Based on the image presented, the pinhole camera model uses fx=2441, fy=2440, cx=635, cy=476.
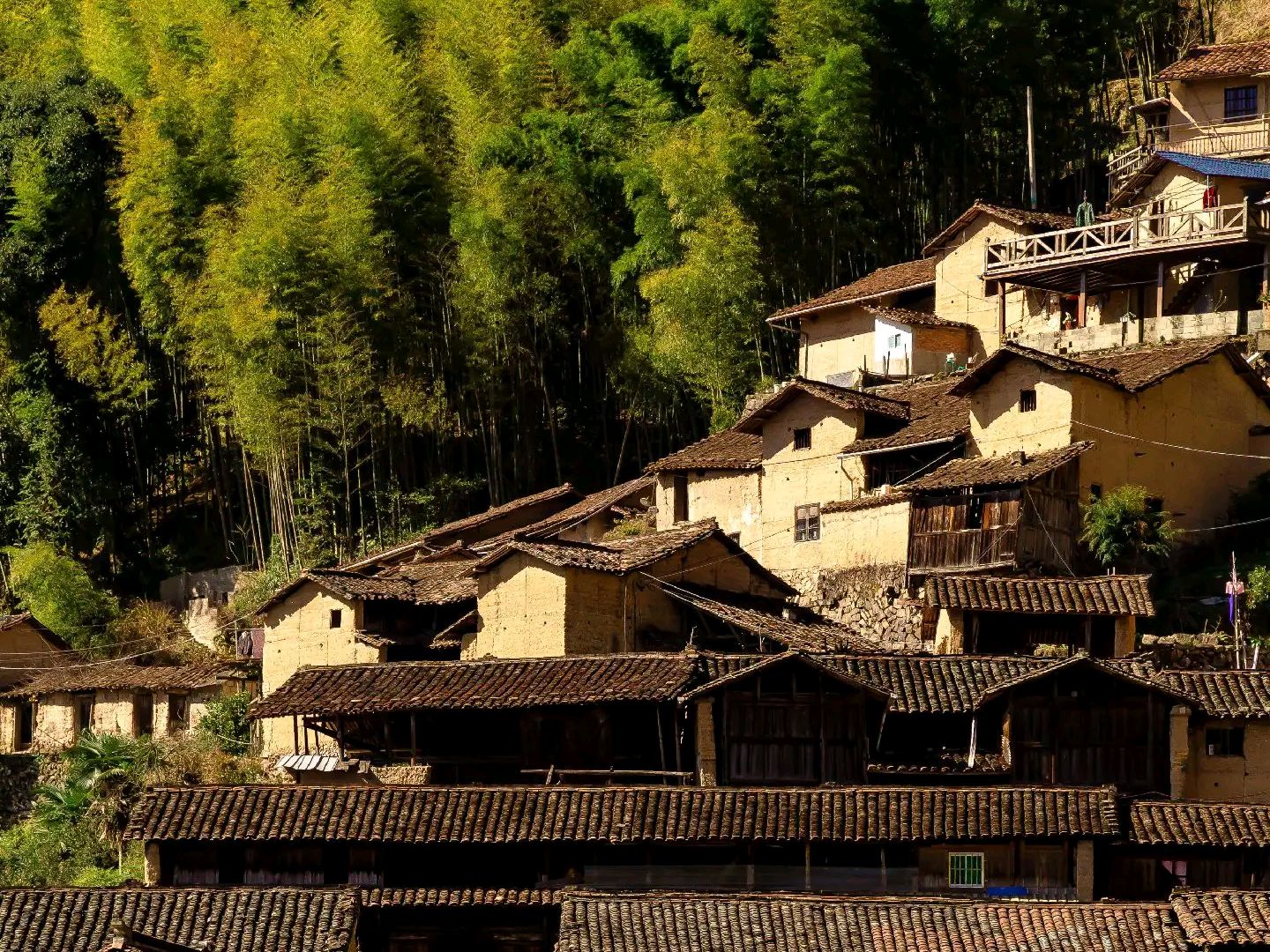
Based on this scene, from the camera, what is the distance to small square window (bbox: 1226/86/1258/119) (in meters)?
39.8

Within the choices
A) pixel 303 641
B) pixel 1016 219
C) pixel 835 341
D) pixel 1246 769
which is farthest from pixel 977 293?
pixel 1246 769

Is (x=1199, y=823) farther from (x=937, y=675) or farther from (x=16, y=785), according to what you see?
(x=16, y=785)

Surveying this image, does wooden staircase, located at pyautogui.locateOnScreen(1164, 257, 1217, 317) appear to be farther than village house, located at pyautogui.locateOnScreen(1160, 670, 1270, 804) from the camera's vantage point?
Yes

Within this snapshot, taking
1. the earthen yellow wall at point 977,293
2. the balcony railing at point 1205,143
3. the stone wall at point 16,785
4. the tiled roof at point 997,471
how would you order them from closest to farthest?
1. the tiled roof at point 997,471
2. the stone wall at point 16,785
3. the earthen yellow wall at point 977,293
4. the balcony railing at point 1205,143

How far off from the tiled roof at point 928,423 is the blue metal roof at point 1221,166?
4.91 meters

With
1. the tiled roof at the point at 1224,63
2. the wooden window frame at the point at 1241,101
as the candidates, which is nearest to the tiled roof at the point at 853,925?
the wooden window frame at the point at 1241,101

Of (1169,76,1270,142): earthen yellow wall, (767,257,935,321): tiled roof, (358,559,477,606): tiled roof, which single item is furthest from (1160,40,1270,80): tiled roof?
(358,559,477,606): tiled roof

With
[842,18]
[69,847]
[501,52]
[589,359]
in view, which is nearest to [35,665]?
[69,847]

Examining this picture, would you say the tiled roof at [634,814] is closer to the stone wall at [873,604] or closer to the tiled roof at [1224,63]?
the stone wall at [873,604]

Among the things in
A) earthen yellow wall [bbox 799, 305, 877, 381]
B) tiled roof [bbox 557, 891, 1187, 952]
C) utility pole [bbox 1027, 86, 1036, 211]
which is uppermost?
utility pole [bbox 1027, 86, 1036, 211]

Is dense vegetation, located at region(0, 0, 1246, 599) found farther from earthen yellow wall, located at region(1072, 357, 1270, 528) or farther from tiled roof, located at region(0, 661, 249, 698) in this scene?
earthen yellow wall, located at region(1072, 357, 1270, 528)

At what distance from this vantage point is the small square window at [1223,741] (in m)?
26.3

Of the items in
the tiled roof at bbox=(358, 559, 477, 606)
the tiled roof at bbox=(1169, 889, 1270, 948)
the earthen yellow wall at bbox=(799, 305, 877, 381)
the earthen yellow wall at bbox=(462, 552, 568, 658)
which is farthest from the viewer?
the earthen yellow wall at bbox=(799, 305, 877, 381)

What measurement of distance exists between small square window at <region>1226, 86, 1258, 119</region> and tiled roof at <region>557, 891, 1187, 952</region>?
790 inches
